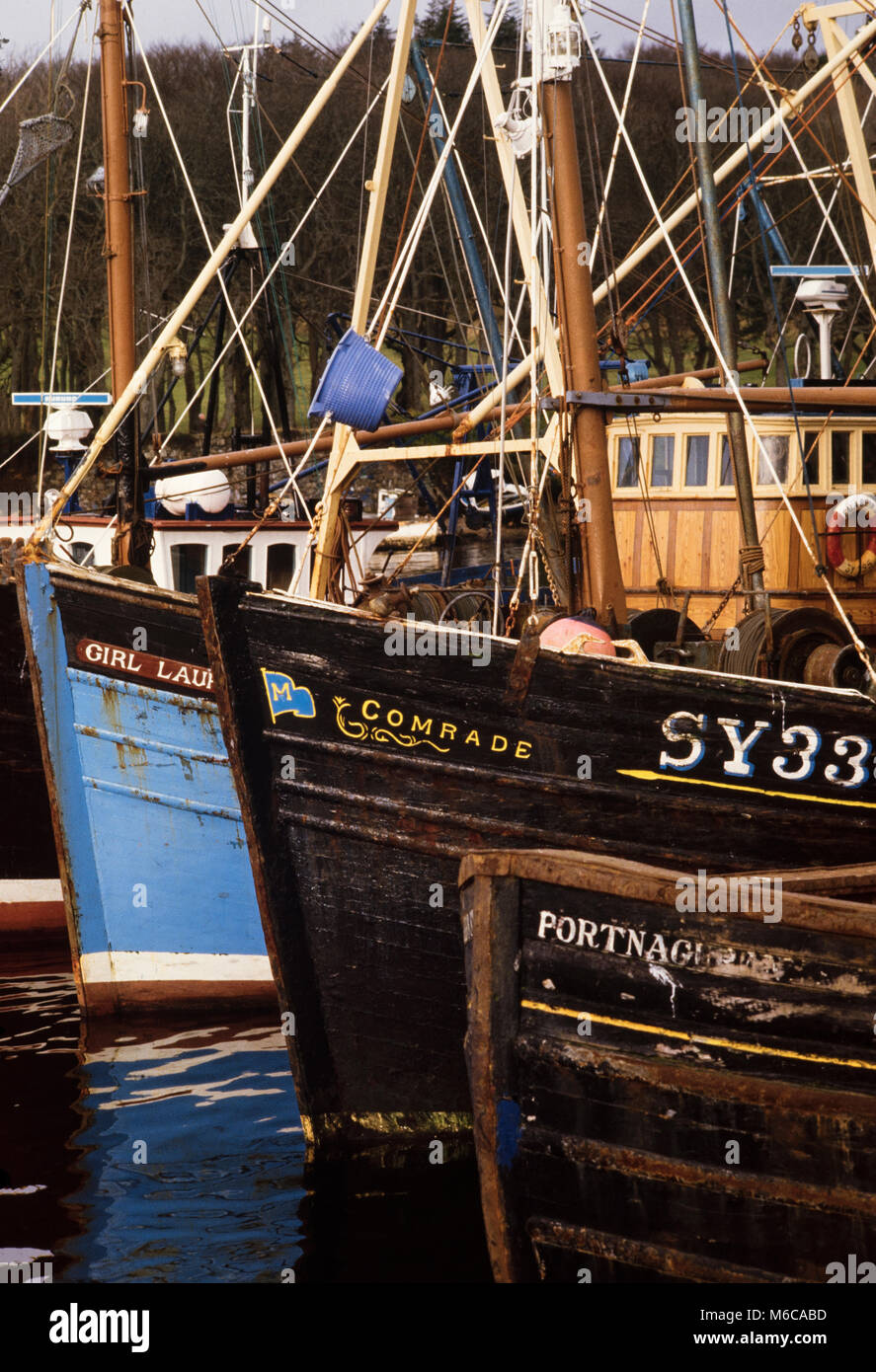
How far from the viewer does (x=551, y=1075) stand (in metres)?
6.26

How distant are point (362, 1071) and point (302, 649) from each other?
99.4 inches

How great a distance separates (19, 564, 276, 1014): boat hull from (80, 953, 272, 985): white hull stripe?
0.01m

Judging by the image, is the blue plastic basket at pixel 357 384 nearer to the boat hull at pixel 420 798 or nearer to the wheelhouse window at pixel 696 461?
the boat hull at pixel 420 798

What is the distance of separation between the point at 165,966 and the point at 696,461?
252 inches

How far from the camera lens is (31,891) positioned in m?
14.6

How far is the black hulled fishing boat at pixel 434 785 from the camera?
795cm

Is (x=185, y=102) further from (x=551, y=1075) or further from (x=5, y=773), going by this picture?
(x=551, y=1075)

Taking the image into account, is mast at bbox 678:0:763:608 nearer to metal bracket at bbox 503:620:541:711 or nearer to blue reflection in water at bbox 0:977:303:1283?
metal bracket at bbox 503:620:541:711

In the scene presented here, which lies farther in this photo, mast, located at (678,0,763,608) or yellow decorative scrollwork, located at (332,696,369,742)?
mast, located at (678,0,763,608)

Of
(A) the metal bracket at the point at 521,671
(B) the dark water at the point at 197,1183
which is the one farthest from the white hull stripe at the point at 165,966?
(A) the metal bracket at the point at 521,671

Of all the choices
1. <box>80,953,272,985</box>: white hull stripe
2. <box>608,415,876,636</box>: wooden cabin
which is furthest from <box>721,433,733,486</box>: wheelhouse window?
<box>80,953,272,985</box>: white hull stripe

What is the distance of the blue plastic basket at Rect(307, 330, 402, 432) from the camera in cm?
971

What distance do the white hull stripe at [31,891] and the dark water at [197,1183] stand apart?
340cm
